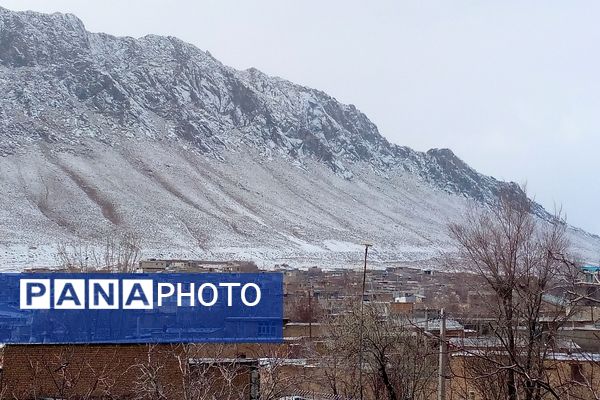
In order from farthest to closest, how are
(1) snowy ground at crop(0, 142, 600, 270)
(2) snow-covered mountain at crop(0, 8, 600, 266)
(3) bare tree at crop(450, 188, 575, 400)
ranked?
1. (2) snow-covered mountain at crop(0, 8, 600, 266)
2. (1) snowy ground at crop(0, 142, 600, 270)
3. (3) bare tree at crop(450, 188, 575, 400)

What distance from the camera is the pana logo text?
37.3 feet

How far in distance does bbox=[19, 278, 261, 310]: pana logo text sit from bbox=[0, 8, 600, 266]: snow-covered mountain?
202ft

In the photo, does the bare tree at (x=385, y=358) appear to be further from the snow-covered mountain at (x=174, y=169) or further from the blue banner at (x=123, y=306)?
the snow-covered mountain at (x=174, y=169)

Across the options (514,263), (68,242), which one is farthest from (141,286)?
(68,242)

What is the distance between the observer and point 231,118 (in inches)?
7205

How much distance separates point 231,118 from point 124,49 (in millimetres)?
34570

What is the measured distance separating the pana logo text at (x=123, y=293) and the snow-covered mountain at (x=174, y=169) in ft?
202

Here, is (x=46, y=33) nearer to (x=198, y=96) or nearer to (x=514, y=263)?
(x=198, y=96)

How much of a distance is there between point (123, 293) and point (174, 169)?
122m

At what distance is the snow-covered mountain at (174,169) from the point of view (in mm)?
99375

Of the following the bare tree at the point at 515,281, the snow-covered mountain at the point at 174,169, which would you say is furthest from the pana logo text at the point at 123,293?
the snow-covered mountain at the point at 174,169

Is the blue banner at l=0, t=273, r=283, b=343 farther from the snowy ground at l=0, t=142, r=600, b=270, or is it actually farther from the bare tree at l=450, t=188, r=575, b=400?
the snowy ground at l=0, t=142, r=600, b=270

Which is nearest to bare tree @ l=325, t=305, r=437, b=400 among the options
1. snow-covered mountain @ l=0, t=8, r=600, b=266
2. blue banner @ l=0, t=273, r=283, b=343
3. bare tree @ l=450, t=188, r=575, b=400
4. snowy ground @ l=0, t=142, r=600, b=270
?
bare tree @ l=450, t=188, r=575, b=400

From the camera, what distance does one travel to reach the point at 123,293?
1177 cm
